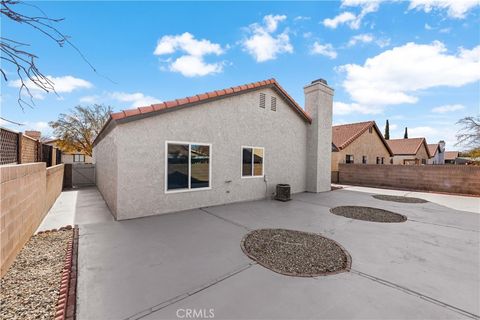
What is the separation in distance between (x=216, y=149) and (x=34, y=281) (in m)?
5.75

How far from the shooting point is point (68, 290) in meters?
2.72

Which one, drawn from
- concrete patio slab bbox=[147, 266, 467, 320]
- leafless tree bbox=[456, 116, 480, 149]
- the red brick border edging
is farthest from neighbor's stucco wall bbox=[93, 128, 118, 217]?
leafless tree bbox=[456, 116, 480, 149]

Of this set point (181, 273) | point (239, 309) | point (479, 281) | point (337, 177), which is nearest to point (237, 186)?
point (181, 273)

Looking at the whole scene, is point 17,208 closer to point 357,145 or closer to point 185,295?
point 185,295

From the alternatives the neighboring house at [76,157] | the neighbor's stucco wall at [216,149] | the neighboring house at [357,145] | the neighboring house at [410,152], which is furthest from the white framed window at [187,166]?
the neighboring house at [76,157]

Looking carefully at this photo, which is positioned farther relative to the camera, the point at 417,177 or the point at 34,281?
the point at 417,177

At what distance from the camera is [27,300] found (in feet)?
8.26

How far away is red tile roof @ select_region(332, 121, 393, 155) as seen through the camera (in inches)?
721

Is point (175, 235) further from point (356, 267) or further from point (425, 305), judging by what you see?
→ point (425, 305)

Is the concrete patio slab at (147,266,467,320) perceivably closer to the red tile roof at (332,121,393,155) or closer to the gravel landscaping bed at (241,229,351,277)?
the gravel landscaping bed at (241,229,351,277)

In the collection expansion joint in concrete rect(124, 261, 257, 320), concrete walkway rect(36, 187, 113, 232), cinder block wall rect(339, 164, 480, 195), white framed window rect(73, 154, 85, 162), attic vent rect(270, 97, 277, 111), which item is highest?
attic vent rect(270, 97, 277, 111)

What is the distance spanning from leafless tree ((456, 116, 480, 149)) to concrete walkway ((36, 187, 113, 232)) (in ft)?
96.5

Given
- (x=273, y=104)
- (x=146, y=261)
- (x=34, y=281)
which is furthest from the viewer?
(x=273, y=104)

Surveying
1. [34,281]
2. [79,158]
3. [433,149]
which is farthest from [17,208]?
[433,149]
